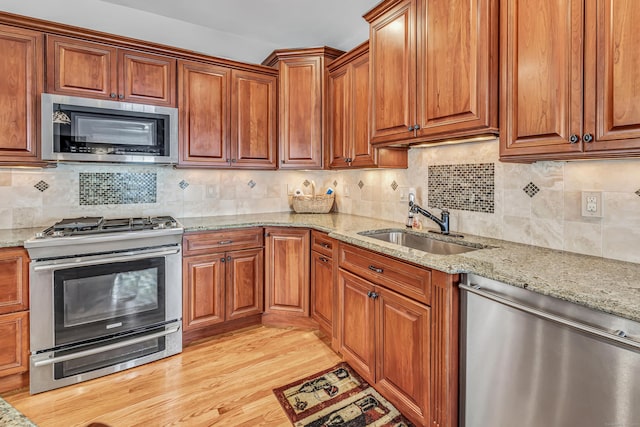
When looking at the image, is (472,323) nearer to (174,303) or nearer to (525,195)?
(525,195)

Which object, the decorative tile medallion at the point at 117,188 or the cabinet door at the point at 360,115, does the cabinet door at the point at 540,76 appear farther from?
the decorative tile medallion at the point at 117,188

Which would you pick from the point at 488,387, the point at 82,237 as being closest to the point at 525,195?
the point at 488,387

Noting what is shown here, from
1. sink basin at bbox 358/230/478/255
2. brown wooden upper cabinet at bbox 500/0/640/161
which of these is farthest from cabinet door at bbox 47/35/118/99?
brown wooden upper cabinet at bbox 500/0/640/161

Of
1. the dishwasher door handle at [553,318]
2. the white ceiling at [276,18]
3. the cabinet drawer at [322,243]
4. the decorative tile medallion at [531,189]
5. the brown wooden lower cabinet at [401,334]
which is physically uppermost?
the white ceiling at [276,18]

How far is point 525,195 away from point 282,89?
224 centimetres

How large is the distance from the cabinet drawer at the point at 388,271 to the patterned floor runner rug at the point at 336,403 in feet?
2.27

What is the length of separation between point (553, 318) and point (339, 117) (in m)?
2.30

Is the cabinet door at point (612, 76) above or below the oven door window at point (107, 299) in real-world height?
above

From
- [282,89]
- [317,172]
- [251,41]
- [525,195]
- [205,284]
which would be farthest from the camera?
[317,172]

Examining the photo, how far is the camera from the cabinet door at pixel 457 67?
160 centimetres

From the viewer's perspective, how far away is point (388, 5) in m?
2.14

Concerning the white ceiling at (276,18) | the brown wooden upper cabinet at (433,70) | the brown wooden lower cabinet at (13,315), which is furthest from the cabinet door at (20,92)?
the brown wooden upper cabinet at (433,70)

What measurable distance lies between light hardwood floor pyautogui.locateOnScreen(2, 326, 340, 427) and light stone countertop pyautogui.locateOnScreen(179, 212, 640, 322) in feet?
3.29

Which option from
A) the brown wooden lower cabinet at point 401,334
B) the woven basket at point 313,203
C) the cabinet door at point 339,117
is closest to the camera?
the brown wooden lower cabinet at point 401,334
